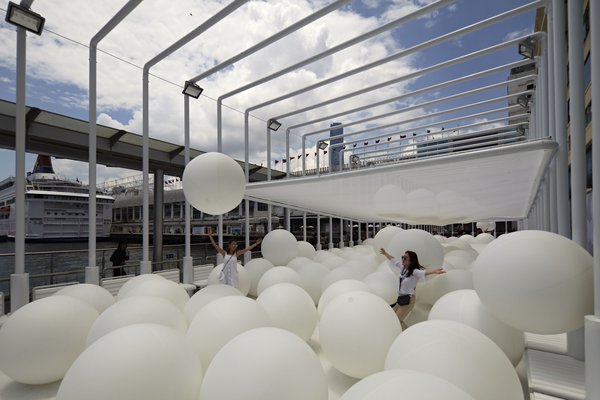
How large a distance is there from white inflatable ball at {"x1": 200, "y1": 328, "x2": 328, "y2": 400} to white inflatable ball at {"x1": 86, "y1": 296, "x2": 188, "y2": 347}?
171 centimetres

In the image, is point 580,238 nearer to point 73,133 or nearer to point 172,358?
point 172,358

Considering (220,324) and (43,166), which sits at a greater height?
(43,166)

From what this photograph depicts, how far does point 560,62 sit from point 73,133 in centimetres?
1089

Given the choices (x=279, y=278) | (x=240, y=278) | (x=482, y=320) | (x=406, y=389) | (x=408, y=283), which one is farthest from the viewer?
(x=240, y=278)

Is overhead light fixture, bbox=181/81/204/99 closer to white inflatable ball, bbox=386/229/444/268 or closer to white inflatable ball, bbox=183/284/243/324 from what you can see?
white inflatable ball, bbox=183/284/243/324

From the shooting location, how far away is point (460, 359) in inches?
105

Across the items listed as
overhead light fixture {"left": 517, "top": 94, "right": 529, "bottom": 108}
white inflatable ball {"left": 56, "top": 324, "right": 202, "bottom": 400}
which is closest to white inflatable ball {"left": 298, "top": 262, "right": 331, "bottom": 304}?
white inflatable ball {"left": 56, "top": 324, "right": 202, "bottom": 400}

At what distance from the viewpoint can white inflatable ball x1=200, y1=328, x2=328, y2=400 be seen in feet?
7.88

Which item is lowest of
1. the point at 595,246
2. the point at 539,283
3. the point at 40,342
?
the point at 40,342

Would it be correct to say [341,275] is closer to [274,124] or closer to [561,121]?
[561,121]

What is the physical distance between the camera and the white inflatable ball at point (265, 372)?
7.88 ft

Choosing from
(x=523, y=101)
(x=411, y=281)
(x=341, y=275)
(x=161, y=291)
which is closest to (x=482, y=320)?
(x=411, y=281)

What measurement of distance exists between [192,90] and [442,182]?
682 centimetres

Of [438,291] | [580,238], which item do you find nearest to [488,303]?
[580,238]
